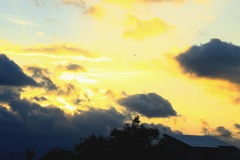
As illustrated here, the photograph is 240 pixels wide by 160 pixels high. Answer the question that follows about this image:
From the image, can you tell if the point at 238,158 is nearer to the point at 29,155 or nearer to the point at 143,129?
the point at 143,129

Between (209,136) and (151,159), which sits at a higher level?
(209,136)

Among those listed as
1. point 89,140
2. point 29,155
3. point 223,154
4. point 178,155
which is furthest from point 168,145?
point 29,155

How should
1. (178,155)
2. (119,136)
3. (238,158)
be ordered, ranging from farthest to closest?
(119,136) < (238,158) < (178,155)

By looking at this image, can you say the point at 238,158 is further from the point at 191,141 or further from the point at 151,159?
the point at 151,159

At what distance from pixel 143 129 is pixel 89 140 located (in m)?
13.5

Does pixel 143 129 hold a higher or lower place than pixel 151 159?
higher

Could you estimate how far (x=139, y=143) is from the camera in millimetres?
107688

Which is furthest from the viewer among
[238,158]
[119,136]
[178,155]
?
[119,136]

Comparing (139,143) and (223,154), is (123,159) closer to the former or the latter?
(139,143)

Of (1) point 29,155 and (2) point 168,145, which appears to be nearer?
(2) point 168,145

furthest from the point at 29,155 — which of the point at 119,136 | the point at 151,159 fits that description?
the point at 151,159

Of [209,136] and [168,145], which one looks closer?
[168,145]

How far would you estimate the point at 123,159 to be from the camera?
100250 millimetres

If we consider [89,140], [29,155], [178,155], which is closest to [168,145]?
[178,155]
